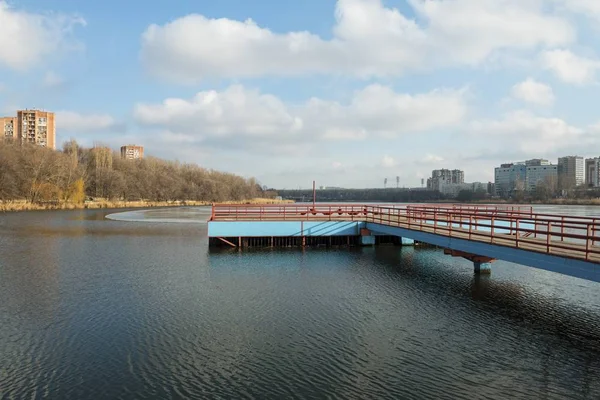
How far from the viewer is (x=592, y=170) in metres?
187

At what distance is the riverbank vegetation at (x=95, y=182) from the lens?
6406 cm

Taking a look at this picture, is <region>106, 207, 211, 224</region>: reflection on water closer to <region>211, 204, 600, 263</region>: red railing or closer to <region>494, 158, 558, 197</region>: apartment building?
<region>211, 204, 600, 263</region>: red railing

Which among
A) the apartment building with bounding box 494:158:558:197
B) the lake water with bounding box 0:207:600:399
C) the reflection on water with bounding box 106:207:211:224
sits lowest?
→ the lake water with bounding box 0:207:600:399

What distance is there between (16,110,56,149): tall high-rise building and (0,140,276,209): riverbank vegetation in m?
56.7

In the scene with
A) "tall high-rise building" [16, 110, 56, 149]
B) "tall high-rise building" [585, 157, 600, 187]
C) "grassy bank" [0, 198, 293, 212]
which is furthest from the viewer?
"tall high-rise building" [585, 157, 600, 187]

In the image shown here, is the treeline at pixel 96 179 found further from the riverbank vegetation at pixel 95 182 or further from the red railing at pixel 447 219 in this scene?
the red railing at pixel 447 219

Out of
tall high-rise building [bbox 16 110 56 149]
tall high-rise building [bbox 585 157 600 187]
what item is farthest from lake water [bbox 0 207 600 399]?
tall high-rise building [bbox 585 157 600 187]

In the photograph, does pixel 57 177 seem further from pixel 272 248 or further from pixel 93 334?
pixel 93 334

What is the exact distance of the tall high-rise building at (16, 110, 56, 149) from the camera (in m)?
150

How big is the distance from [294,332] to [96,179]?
8858 centimetres

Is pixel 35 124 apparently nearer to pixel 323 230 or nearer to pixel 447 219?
pixel 323 230

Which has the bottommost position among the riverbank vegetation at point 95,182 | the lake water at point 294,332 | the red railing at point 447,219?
the lake water at point 294,332

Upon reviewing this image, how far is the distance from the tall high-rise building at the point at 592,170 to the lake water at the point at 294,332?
195m

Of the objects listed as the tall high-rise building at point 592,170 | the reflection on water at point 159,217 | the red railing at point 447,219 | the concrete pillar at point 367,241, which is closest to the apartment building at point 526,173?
the tall high-rise building at point 592,170
